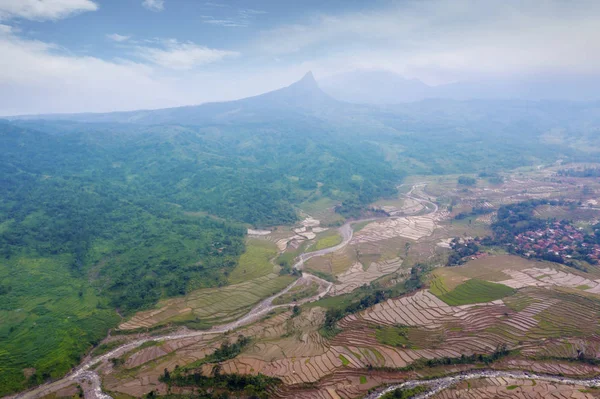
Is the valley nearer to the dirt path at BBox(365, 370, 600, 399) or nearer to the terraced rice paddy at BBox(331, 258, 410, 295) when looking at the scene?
the dirt path at BBox(365, 370, 600, 399)

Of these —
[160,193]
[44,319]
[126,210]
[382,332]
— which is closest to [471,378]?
[382,332]

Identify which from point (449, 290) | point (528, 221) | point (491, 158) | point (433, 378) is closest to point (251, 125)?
point (491, 158)

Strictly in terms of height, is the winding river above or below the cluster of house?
below

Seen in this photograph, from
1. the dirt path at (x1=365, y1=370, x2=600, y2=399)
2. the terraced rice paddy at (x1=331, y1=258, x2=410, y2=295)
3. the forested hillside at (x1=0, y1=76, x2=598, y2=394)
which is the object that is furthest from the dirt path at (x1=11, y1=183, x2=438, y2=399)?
the dirt path at (x1=365, y1=370, x2=600, y2=399)

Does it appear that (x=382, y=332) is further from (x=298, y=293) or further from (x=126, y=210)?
(x=126, y=210)

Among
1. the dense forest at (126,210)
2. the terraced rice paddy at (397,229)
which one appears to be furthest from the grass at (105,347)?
the terraced rice paddy at (397,229)
